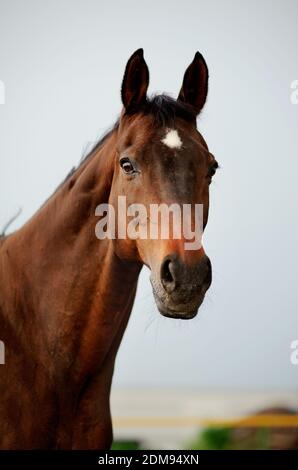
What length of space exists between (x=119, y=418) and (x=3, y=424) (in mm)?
8816

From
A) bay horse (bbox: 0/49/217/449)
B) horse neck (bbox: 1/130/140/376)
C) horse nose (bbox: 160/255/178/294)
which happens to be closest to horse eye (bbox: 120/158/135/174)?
bay horse (bbox: 0/49/217/449)

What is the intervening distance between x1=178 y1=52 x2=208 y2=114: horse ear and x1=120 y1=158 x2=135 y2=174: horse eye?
653 millimetres

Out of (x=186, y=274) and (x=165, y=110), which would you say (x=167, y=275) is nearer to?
(x=186, y=274)

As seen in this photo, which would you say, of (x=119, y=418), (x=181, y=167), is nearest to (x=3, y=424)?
(x=181, y=167)

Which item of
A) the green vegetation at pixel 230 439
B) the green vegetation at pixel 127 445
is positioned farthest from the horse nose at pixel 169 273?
the green vegetation at pixel 230 439

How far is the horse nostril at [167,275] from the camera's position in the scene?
2.56 metres

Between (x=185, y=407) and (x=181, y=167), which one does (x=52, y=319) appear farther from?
(x=185, y=407)

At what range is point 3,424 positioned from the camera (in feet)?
9.88

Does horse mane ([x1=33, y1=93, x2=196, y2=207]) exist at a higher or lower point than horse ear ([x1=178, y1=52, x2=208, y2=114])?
lower

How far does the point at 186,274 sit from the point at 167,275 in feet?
0.40

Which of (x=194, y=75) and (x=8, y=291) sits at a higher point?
(x=194, y=75)

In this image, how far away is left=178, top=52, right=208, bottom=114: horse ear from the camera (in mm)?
3357

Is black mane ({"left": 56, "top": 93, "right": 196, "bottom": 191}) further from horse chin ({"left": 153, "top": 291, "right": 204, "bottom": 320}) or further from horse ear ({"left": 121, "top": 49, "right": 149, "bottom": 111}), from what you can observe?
horse chin ({"left": 153, "top": 291, "right": 204, "bottom": 320})

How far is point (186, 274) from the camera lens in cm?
253
